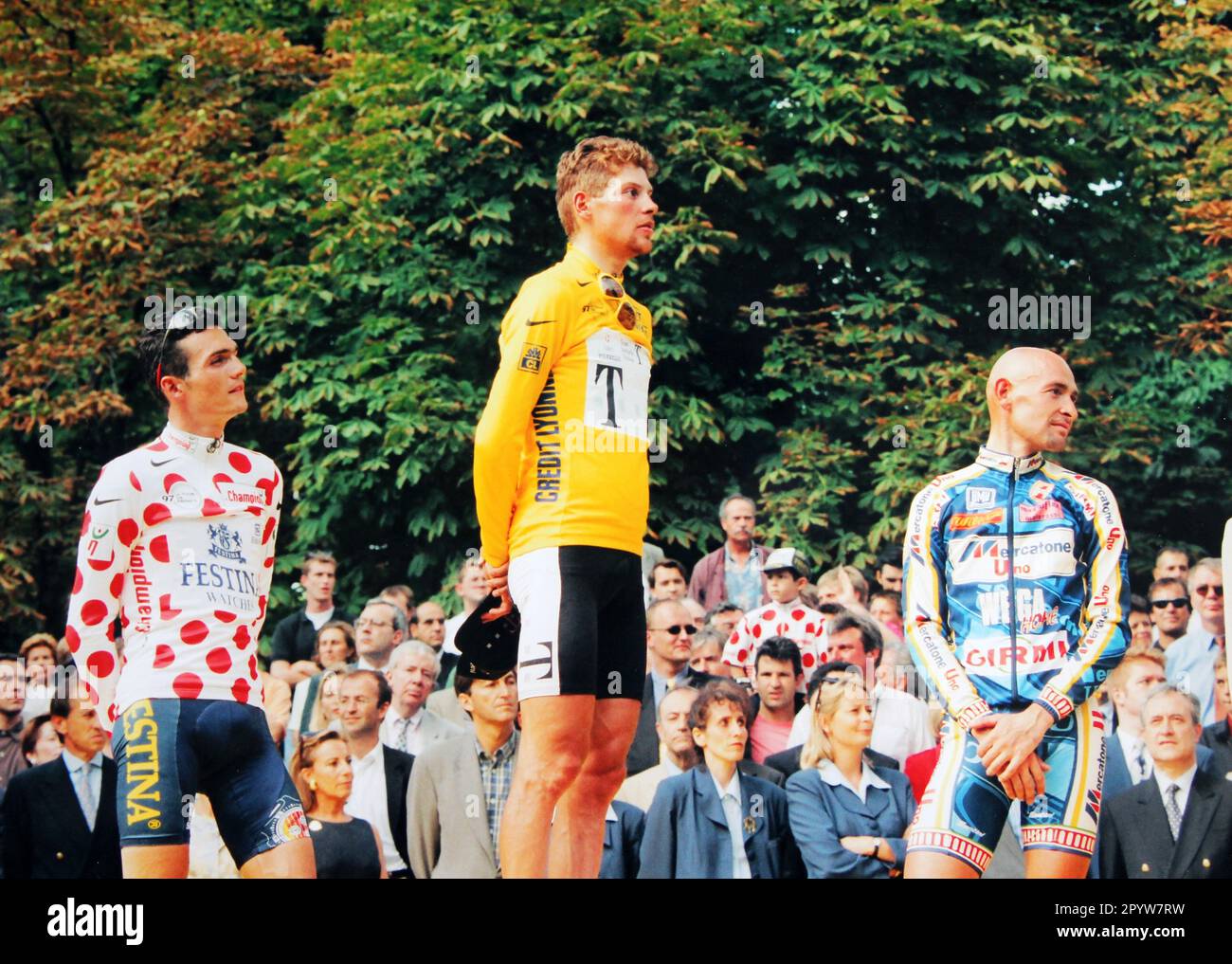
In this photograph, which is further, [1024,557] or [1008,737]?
[1024,557]

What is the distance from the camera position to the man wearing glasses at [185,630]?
5684 mm

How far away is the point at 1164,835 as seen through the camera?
740 centimetres

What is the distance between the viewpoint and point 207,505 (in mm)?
6012

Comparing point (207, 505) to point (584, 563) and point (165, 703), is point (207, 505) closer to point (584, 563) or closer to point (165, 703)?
point (165, 703)

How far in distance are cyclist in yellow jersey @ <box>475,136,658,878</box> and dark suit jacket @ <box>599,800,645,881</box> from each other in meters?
1.84

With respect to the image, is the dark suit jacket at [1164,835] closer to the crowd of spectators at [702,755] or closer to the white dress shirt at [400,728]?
the crowd of spectators at [702,755]

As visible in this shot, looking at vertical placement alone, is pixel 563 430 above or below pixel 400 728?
above

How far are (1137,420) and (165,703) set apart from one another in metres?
9.65

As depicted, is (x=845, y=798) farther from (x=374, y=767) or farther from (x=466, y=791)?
(x=374, y=767)

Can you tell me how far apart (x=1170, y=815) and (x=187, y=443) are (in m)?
4.46

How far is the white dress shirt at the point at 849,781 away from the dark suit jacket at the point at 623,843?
84 cm

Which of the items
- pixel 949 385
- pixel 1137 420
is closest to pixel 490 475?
pixel 949 385

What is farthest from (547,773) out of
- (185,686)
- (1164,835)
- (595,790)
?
(1164,835)

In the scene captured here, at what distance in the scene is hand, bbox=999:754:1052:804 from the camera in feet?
19.0
